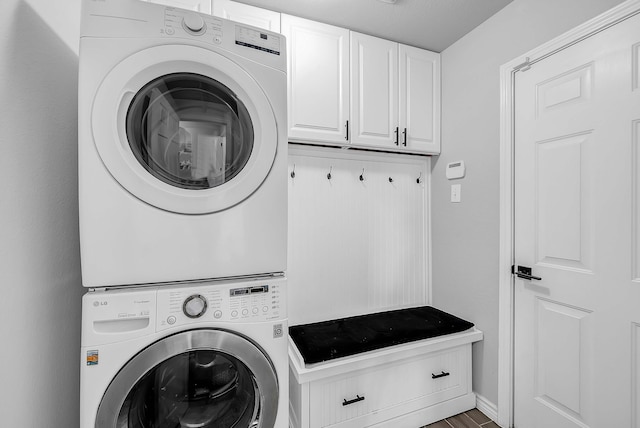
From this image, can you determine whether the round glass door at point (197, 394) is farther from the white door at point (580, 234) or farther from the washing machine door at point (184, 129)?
the white door at point (580, 234)

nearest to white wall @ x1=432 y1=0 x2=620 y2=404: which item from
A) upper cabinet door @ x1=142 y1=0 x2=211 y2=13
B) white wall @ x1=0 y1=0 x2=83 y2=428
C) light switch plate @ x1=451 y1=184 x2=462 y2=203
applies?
light switch plate @ x1=451 y1=184 x2=462 y2=203

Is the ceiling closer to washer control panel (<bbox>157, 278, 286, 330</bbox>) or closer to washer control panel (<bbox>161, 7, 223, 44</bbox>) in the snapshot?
Answer: washer control panel (<bbox>161, 7, 223, 44</bbox>)

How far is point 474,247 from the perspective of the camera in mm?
1829

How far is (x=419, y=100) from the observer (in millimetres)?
2000

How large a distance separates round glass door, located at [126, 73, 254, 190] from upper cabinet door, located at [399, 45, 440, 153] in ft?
4.28

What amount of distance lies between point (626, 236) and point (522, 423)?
1172mm

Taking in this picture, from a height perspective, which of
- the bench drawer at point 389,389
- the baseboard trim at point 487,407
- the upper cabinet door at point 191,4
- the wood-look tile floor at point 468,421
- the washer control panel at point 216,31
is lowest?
the wood-look tile floor at point 468,421

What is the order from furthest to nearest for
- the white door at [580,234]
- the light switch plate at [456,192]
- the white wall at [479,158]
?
the light switch plate at [456,192]
the white wall at [479,158]
the white door at [580,234]

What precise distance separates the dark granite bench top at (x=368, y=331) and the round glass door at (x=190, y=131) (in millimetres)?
1040

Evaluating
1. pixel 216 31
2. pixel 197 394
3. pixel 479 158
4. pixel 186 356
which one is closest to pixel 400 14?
pixel 479 158

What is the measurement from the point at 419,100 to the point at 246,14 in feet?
4.12

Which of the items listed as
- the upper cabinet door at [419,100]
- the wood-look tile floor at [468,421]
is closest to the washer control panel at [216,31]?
the upper cabinet door at [419,100]

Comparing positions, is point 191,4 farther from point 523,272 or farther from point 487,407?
point 487,407

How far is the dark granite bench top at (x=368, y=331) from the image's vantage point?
1.48m
